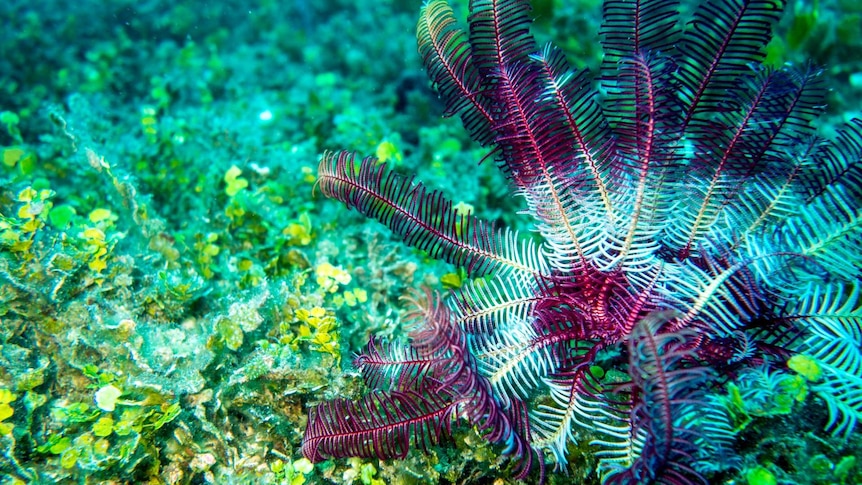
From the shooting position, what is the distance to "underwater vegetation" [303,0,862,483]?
6.13 feet

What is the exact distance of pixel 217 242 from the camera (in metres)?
3.41

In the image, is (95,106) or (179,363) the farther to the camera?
(95,106)

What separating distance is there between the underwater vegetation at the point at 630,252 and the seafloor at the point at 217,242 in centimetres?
21

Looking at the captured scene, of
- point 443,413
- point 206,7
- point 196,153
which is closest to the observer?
point 443,413

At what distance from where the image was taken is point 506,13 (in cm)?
214

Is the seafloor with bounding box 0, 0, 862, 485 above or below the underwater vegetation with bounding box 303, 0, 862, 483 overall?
below

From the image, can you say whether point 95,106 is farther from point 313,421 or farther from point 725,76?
point 725,76

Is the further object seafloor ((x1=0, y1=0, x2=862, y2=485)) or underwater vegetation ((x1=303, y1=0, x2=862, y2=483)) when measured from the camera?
seafloor ((x1=0, y1=0, x2=862, y2=485))

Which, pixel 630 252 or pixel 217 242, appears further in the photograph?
pixel 217 242

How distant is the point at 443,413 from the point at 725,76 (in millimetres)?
1854

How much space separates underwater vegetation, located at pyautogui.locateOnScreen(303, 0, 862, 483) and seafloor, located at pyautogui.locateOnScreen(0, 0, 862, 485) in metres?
0.21

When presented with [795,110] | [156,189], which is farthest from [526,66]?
[156,189]

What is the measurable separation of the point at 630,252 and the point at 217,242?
276 centimetres

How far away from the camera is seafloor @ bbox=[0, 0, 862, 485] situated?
2088 mm
